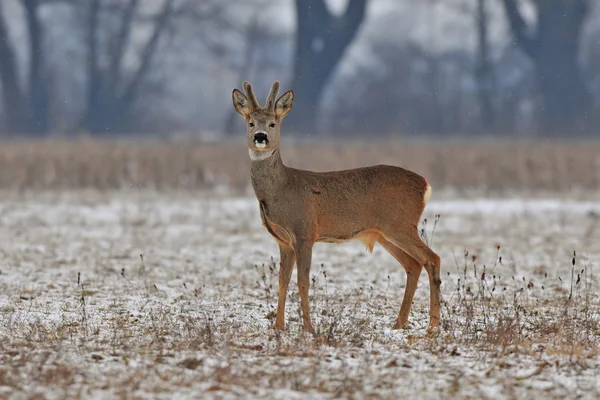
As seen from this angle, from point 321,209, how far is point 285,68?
32.0 meters

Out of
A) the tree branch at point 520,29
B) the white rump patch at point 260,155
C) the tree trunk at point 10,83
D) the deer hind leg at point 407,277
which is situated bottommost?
the deer hind leg at point 407,277

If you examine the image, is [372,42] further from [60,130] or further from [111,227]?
[111,227]

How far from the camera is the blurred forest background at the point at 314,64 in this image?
36781 mm

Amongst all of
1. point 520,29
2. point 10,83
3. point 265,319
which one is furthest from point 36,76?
point 265,319

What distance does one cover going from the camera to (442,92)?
126ft

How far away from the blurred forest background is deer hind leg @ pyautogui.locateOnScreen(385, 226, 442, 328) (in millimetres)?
26077

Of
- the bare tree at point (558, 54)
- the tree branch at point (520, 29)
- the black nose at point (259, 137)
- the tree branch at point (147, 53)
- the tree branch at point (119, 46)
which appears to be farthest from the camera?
the tree branch at point (147, 53)

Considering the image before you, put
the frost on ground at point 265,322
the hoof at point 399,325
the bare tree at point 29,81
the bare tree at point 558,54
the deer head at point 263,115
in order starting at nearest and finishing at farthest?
the frost on ground at point 265,322 < the deer head at point 263,115 < the hoof at point 399,325 < the bare tree at point 29,81 < the bare tree at point 558,54

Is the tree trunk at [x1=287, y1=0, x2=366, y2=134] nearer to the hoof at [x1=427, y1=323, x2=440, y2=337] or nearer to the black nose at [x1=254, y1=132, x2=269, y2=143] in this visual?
the hoof at [x1=427, y1=323, x2=440, y2=337]

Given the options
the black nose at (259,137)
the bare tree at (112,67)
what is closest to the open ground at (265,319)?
the black nose at (259,137)

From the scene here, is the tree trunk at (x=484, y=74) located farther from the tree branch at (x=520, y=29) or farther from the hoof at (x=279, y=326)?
the hoof at (x=279, y=326)

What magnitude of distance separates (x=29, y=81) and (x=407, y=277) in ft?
102

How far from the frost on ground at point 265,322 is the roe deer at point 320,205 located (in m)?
0.40

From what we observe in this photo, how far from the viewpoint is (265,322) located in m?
8.95
